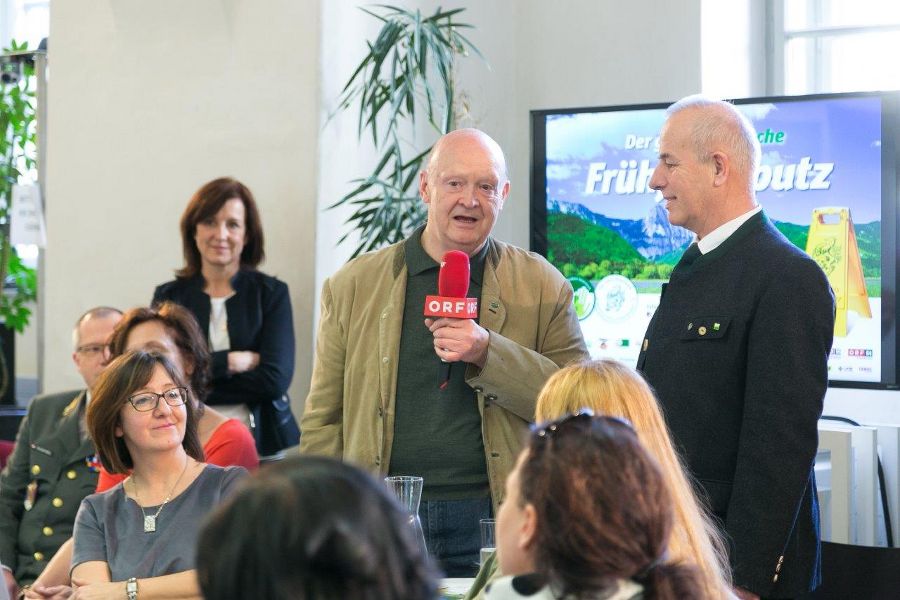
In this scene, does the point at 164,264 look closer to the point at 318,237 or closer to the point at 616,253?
the point at 318,237

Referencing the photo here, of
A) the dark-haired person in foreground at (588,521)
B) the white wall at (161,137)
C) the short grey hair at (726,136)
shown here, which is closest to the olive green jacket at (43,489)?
the white wall at (161,137)

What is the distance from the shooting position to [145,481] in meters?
2.87

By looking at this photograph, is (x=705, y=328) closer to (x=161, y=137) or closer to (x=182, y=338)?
(x=182, y=338)

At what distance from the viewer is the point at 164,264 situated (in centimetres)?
505

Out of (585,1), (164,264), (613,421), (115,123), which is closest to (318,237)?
(164,264)

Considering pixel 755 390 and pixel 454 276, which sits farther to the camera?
pixel 454 276

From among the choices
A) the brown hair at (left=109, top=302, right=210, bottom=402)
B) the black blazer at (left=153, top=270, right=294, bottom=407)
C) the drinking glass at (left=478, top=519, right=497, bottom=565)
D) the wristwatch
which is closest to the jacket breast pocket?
the drinking glass at (left=478, top=519, right=497, bottom=565)

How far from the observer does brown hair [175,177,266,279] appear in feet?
14.2

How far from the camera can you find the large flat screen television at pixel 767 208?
4137 mm

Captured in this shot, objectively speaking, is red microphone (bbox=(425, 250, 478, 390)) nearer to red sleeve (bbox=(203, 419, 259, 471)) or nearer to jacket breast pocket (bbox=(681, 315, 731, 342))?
jacket breast pocket (bbox=(681, 315, 731, 342))

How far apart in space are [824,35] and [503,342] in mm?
3177

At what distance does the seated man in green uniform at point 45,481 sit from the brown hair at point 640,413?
2002mm

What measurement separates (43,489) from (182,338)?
0.65 meters

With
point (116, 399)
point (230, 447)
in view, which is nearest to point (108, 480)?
point (230, 447)
